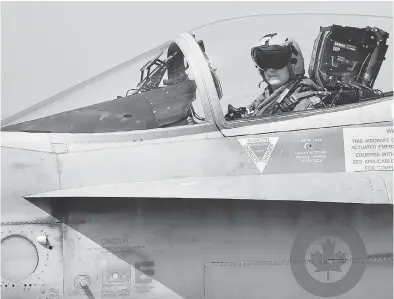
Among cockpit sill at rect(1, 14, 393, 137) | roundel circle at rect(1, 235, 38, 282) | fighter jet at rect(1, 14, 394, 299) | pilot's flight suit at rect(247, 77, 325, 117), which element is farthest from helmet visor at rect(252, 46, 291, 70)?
roundel circle at rect(1, 235, 38, 282)

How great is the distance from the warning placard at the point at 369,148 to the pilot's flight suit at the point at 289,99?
15.8 inches

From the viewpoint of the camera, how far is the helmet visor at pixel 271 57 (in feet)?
14.3

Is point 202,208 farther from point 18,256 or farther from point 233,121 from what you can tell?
point 18,256

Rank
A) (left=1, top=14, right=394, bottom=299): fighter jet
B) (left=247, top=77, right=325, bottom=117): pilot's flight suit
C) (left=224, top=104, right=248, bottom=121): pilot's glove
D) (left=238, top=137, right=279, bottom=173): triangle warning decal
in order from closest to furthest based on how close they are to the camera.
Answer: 1. (left=1, top=14, right=394, bottom=299): fighter jet
2. (left=238, top=137, right=279, bottom=173): triangle warning decal
3. (left=224, top=104, right=248, bottom=121): pilot's glove
4. (left=247, top=77, right=325, bottom=117): pilot's flight suit

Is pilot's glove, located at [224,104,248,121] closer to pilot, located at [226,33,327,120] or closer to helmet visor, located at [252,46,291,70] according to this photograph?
pilot, located at [226,33,327,120]

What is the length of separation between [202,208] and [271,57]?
139 centimetres

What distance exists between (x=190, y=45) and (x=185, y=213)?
51.1 inches

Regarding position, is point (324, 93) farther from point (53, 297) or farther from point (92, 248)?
point (53, 297)

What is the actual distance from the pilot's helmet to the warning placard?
2.51 ft

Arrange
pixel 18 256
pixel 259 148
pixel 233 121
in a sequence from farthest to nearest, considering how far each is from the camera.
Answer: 1. pixel 233 121
2. pixel 259 148
3. pixel 18 256

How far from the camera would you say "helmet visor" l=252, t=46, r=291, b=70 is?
4352 mm

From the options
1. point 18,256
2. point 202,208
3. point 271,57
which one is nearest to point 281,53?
point 271,57

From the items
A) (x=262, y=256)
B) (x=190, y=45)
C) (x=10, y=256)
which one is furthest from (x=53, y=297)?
(x=190, y=45)

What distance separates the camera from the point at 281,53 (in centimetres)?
443
